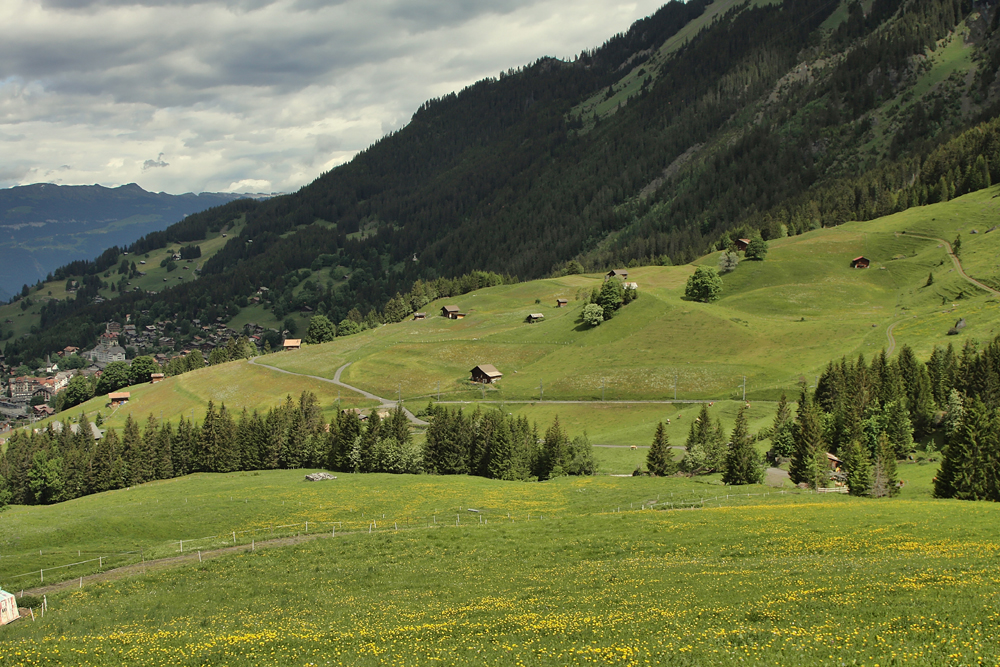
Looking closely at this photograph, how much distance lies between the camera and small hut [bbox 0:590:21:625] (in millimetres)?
31812

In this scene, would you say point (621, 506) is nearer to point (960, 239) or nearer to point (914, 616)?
point (914, 616)

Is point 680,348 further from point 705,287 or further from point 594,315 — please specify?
point 705,287

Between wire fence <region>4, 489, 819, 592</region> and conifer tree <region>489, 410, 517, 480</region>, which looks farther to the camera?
conifer tree <region>489, 410, 517, 480</region>

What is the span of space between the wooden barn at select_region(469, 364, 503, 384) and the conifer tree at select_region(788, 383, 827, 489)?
8224cm

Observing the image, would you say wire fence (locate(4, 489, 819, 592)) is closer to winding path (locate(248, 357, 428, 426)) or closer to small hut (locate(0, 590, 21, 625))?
small hut (locate(0, 590, 21, 625))

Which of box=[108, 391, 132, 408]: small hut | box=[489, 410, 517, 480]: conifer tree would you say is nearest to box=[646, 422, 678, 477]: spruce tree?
box=[489, 410, 517, 480]: conifer tree

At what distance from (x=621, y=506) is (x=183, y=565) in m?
37.1

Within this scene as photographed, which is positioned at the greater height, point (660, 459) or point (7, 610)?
point (7, 610)

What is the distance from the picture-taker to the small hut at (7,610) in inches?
1252

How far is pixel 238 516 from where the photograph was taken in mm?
61281

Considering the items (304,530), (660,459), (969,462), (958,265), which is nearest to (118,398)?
(304,530)

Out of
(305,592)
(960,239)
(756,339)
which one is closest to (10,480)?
(305,592)

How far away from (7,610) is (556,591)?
93.4 ft

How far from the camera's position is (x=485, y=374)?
5955 inches
